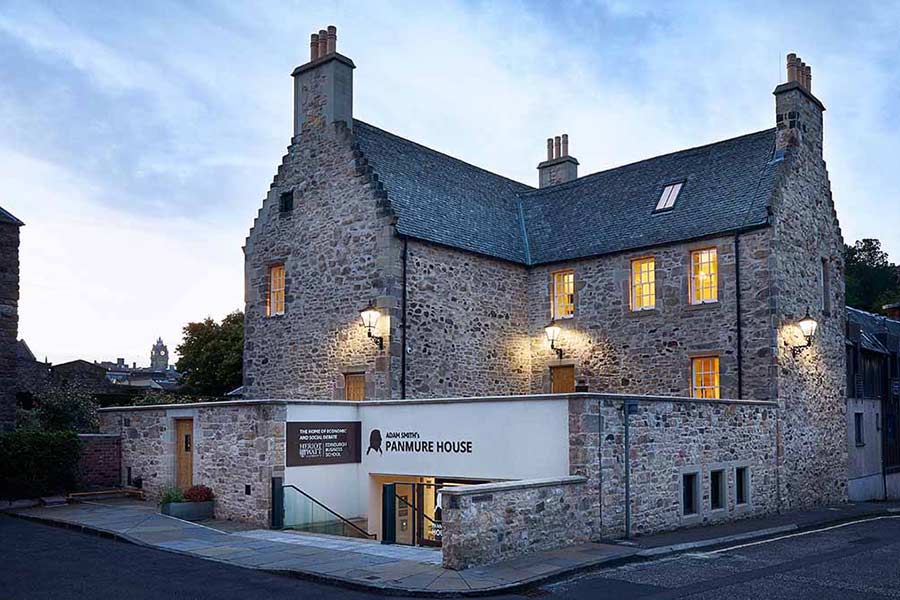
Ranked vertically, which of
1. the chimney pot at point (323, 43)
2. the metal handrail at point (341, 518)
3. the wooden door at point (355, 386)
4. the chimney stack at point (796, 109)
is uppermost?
the chimney pot at point (323, 43)

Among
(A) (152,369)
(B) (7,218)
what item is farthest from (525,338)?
(A) (152,369)

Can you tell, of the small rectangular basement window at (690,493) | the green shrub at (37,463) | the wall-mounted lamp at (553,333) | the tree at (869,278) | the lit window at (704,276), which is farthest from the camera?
the tree at (869,278)

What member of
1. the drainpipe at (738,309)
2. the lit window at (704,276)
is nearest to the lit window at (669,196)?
the lit window at (704,276)

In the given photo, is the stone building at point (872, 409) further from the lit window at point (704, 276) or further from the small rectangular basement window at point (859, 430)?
the lit window at point (704, 276)

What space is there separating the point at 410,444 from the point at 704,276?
30.0 ft

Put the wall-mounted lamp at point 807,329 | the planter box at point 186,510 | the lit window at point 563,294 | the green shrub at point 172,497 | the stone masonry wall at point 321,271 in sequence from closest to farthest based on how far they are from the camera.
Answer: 1. the planter box at point 186,510
2. the green shrub at point 172,497
3. the wall-mounted lamp at point 807,329
4. the stone masonry wall at point 321,271
5. the lit window at point 563,294

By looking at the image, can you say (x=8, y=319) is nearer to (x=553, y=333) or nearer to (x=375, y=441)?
(x=375, y=441)

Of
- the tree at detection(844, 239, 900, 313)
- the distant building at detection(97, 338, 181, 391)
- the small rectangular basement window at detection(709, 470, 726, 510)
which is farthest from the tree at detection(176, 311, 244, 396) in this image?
the distant building at detection(97, 338, 181, 391)

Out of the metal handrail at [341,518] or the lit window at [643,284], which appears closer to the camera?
the metal handrail at [341,518]

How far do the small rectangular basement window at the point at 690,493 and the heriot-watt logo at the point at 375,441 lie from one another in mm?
6550

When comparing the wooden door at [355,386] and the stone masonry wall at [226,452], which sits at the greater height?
the wooden door at [355,386]

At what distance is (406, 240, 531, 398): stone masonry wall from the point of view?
2222 cm

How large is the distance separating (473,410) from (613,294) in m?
7.72

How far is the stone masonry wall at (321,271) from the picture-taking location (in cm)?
2192
